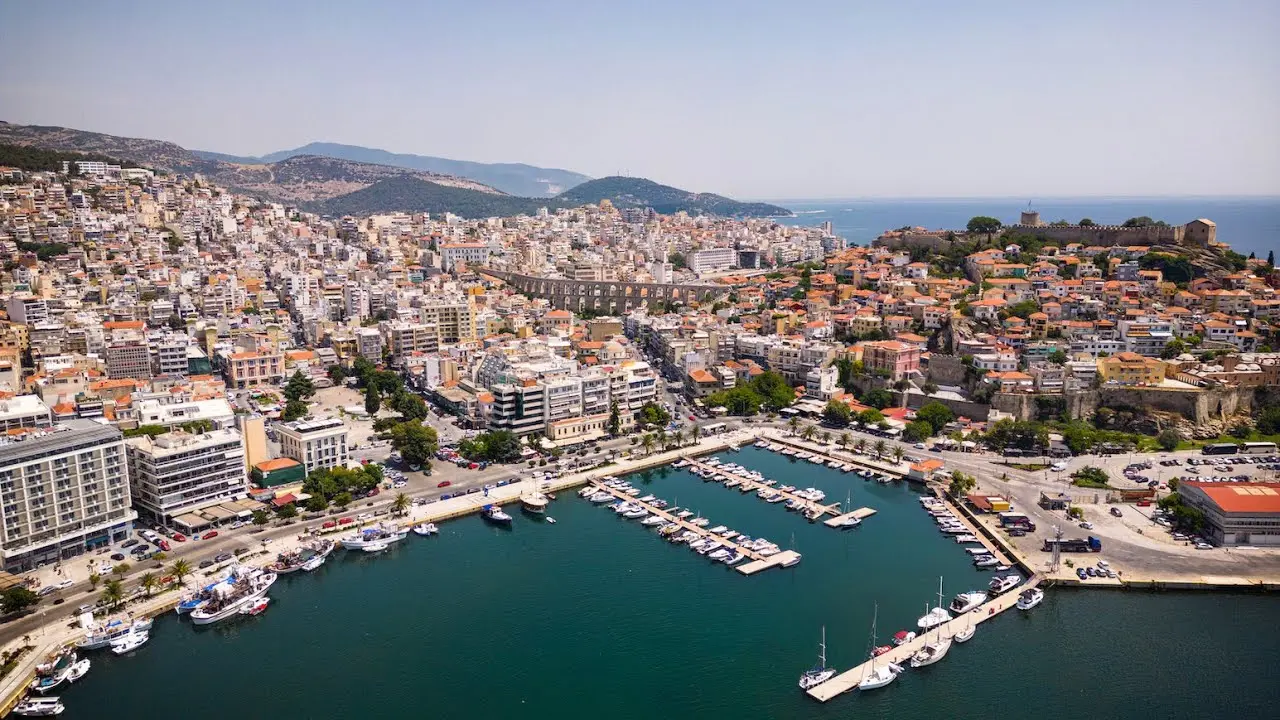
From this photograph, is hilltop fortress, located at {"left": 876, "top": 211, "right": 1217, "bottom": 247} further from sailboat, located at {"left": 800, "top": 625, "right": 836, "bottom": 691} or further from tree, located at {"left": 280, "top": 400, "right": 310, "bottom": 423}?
sailboat, located at {"left": 800, "top": 625, "right": 836, "bottom": 691}

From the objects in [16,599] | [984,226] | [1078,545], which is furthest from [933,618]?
[984,226]

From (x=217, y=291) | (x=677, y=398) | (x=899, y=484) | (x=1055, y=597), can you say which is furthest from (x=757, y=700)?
(x=217, y=291)

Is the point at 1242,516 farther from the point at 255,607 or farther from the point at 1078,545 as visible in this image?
the point at 255,607

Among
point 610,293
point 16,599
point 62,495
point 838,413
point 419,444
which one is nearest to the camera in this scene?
point 16,599

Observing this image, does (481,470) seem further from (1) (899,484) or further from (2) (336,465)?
(1) (899,484)

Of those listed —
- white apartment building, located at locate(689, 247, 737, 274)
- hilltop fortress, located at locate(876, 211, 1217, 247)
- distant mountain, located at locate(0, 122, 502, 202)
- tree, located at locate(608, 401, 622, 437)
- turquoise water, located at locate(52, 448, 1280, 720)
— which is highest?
distant mountain, located at locate(0, 122, 502, 202)

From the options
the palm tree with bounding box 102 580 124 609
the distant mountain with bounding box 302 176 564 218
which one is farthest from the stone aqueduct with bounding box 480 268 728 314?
the distant mountain with bounding box 302 176 564 218
